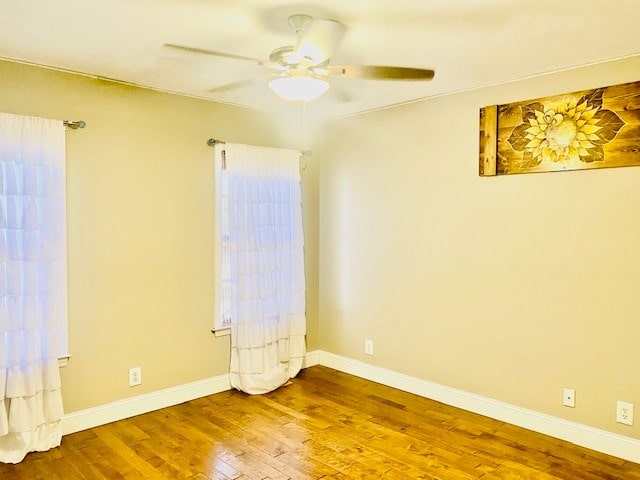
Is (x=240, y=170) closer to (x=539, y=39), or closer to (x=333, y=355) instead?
(x=333, y=355)

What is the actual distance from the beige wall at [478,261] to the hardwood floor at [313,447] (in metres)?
0.34

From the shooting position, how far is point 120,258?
3363mm

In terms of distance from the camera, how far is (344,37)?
8.23ft

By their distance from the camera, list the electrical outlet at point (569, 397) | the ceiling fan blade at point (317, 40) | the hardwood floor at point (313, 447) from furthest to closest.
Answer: the electrical outlet at point (569, 397), the hardwood floor at point (313, 447), the ceiling fan blade at point (317, 40)

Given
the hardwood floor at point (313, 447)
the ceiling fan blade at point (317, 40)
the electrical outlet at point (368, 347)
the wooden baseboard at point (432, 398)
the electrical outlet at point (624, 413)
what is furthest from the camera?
the electrical outlet at point (368, 347)

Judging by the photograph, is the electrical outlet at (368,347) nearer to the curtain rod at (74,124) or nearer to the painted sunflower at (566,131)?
the painted sunflower at (566,131)

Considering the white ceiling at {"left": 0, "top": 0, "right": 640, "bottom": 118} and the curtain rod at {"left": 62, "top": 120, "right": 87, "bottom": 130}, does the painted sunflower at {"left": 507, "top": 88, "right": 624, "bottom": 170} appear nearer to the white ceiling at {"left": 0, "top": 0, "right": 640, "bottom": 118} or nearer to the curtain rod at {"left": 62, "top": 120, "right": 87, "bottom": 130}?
the white ceiling at {"left": 0, "top": 0, "right": 640, "bottom": 118}

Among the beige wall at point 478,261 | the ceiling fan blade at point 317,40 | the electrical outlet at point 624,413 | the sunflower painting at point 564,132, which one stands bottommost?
the electrical outlet at point 624,413

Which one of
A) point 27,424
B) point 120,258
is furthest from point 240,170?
point 27,424

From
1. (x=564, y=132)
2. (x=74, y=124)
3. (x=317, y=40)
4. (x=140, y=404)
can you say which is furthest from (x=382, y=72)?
(x=140, y=404)

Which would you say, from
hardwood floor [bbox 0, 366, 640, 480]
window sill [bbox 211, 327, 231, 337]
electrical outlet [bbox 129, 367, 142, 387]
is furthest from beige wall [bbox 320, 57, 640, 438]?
electrical outlet [bbox 129, 367, 142, 387]

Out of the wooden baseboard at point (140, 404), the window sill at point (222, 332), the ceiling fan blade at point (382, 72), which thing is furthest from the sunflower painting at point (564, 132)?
the wooden baseboard at point (140, 404)

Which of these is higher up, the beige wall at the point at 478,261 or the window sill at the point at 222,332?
the beige wall at the point at 478,261

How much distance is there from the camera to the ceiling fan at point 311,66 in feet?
7.11
